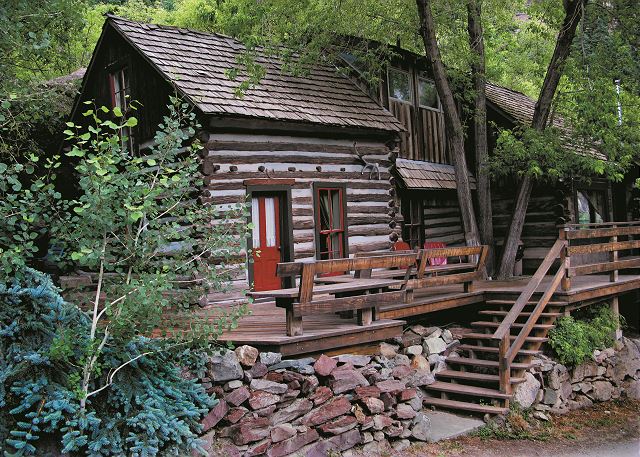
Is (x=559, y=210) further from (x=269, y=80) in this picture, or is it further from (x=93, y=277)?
(x=93, y=277)

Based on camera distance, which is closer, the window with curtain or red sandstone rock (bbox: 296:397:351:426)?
red sandstone rock (bbox: 296:397:351:426)

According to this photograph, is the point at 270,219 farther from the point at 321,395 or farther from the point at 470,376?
the point at 321,395

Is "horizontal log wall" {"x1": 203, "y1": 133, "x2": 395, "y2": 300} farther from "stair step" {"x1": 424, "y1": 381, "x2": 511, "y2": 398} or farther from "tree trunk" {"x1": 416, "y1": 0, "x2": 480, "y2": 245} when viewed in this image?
"stair step" {"x1": 424, "y1": 381, "x2": 511, "y2": 398}

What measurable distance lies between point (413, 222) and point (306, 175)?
16.6ft

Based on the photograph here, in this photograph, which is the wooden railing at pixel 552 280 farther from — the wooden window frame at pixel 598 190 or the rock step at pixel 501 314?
the wooden window frame at pixel 598 190

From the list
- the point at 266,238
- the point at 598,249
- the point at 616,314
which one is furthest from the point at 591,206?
the point at 266,238

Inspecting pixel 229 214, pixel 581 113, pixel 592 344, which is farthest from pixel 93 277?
pixel 581 113

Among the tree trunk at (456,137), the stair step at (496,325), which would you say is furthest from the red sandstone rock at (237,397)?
the tree trunk at (456,137)

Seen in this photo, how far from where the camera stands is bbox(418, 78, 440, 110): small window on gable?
15805 millimetres

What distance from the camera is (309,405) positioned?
6.97m

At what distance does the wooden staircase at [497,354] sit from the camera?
8.95 metres

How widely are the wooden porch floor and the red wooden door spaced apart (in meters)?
0.49

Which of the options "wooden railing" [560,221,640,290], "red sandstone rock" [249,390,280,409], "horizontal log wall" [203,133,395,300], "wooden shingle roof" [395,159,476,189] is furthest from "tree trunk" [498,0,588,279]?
"red sandstone rock" [249,390,280,409]

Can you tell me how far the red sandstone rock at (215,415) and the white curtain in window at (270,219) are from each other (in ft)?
16.9
